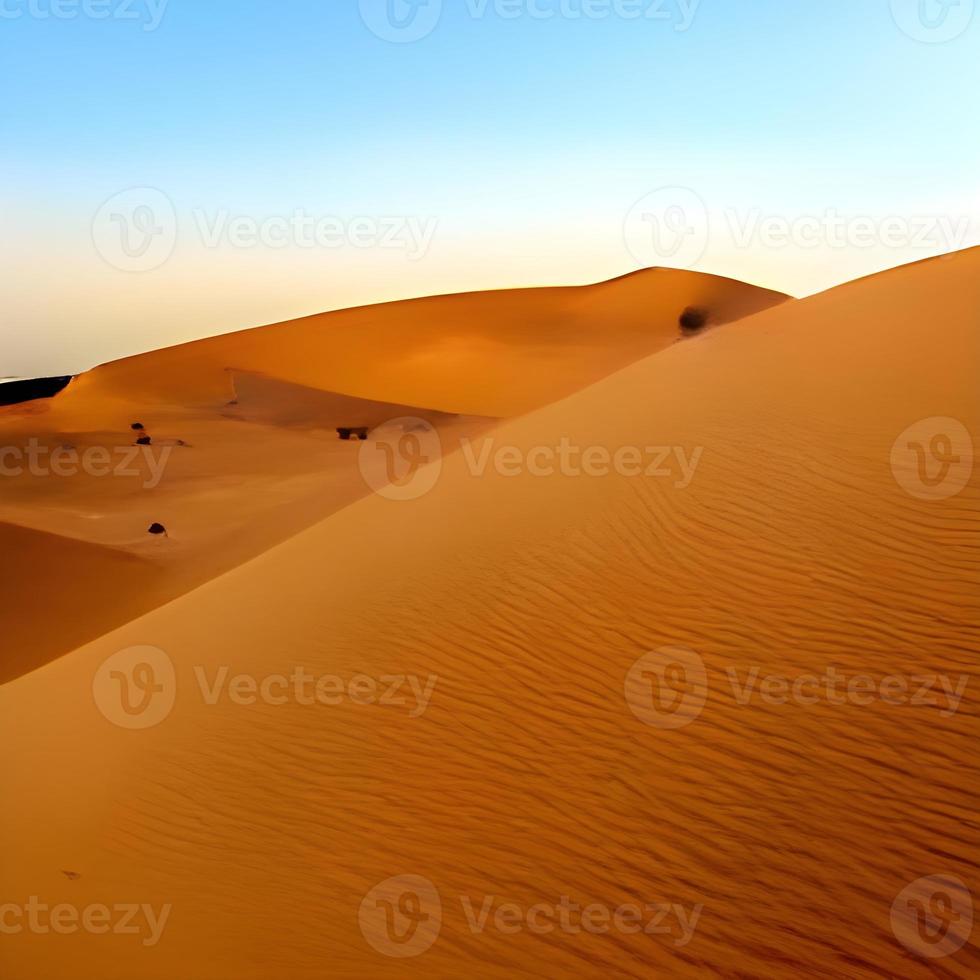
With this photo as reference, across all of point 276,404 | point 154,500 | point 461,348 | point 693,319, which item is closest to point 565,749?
point 154,500

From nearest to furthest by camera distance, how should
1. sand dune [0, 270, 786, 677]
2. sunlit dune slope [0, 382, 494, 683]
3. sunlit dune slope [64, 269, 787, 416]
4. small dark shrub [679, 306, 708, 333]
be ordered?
sunlit dune slope [0, 382, 494, 683]
sand dune [0, 270, 786, 677]
sunlit dune slope [64, 269, 787, 416]
small dark shrub [679, 306, 708, 333]

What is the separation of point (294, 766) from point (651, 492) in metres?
5.11

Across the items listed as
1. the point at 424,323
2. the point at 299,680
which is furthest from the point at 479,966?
the point at 424,323

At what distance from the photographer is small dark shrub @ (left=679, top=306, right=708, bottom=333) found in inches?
1550

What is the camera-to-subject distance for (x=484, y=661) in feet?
23.6

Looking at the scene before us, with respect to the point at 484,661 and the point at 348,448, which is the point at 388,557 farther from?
the point at 348,448

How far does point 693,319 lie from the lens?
40.2 meters

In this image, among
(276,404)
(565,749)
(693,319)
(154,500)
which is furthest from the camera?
(693,319)

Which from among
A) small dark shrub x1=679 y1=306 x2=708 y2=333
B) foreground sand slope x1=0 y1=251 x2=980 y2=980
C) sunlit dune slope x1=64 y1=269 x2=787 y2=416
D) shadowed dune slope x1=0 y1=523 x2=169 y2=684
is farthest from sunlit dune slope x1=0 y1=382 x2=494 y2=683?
small dark shrub x1=679 y1=306 x2=708 y2=333

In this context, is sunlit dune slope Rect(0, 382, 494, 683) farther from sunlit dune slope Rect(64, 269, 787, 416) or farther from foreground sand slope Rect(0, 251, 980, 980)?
sunlit dune slope Rect(64, 269, 787, 416)

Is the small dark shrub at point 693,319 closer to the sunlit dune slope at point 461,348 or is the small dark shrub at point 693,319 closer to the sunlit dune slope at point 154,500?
the sunlit dune slope at point 461,348

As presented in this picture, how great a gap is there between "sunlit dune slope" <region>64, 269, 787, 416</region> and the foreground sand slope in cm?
1908

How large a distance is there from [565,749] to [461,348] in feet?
108

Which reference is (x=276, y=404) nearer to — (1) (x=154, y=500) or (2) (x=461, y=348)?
(2) (x=461, y=348)
